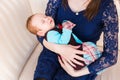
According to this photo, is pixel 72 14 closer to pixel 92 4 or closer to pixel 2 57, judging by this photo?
pixel 92 4

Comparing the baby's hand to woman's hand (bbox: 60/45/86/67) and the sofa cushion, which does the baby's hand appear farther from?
the sofa cushion

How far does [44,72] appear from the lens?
1.22 meters

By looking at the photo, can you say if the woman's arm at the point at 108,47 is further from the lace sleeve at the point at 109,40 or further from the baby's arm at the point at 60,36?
the baby's arm at the point at 60,36

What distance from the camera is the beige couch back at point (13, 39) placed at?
4.24ft

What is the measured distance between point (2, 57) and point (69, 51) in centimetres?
33

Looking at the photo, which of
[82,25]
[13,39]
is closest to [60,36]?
[82,25]

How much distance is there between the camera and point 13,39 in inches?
53.5

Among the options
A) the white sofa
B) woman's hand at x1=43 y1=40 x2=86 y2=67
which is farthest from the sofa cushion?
woman's hand at x1=43 y1=40 x2=86 y2=67

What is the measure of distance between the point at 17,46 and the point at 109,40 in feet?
1.61

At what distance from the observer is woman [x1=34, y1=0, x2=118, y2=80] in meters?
1.18

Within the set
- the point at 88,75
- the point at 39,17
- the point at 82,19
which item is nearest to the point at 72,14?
the point at 82,19

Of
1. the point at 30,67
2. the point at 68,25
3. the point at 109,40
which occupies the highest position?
the point at 68,25

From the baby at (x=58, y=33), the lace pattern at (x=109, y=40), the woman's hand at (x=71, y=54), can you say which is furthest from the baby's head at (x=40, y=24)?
the lace pattern at (x=109, y=40)

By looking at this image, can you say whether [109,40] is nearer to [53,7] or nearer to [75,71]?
[75,71]
